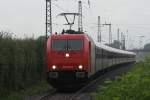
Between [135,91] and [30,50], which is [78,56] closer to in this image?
[30,50]

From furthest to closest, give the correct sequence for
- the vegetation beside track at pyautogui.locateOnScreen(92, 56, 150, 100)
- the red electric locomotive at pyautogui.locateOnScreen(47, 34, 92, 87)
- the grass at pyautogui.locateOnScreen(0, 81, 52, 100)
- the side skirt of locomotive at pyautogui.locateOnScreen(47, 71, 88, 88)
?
the red electric locomotive at pyautogui.locateOnScreen(47, 34, 92, 87)
the side skirt of locomotive at pyautogui.locateOnScreen(47, 71, 88, 88)
the grass at pyautogui.locateOnScreen(0, 81, 52, 100)
the vegetation beside track at pyautogui.locateOnScreen(92, 56, 150, 100)

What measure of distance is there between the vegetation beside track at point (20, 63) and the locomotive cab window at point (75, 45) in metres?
3.00

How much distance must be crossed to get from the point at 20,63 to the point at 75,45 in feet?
13.6

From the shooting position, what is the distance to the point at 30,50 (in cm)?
3372

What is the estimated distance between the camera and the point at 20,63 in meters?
31.0

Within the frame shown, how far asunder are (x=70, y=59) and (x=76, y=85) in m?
2.09

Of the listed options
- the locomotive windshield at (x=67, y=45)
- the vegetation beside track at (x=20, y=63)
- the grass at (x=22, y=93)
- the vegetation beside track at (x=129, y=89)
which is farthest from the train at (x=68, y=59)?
the vegetation beside track at (x=129, y=89)

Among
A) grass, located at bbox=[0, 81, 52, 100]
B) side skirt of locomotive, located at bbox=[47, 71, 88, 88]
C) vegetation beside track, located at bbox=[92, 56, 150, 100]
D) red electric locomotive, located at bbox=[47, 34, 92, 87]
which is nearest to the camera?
vegetation beside track, located at bbox=[92, 56, 150, 100]

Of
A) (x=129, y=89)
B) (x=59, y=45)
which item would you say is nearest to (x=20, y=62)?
(x=59, y=45)

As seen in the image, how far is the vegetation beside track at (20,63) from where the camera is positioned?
90.7 ft

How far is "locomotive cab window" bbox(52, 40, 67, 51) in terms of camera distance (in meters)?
28.2

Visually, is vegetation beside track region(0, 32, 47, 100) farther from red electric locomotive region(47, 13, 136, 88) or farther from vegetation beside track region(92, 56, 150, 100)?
vegetation beside track region(92, 56, 150, 100)

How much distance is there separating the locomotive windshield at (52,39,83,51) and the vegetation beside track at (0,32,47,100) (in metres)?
2.35

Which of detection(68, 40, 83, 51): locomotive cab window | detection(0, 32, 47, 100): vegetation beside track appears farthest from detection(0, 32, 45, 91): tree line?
detection(68, 40, 83, 51): locomotive cab window
